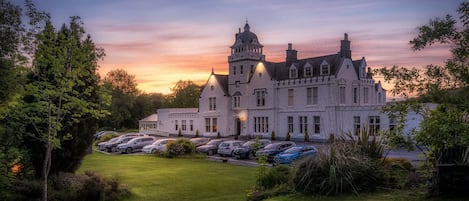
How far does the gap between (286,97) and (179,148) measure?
21309 millimetres

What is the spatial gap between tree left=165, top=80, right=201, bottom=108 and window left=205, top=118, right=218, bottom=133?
4185cm

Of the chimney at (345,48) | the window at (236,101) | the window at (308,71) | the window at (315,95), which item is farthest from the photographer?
the window at (236,101)

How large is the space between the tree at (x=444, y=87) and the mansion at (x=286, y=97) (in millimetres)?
31270

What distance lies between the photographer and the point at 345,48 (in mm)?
50906

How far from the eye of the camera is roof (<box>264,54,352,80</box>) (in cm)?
4988

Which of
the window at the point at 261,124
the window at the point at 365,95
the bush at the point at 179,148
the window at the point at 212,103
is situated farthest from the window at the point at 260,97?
the bush at the point at 179,148

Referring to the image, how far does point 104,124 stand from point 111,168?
70670 mm

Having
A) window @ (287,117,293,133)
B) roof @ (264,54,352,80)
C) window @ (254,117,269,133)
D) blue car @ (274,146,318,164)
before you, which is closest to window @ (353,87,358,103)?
roof @ (264,54,352,80)

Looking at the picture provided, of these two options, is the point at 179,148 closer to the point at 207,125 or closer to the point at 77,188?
the point at 77,188

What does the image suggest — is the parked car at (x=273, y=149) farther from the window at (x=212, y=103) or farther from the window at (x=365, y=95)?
the window at (x=212, y=103)

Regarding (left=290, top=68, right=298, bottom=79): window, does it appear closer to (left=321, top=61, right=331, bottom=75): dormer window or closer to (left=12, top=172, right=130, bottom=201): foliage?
(left=321, top=61, right=331, bottom=75): dormer window

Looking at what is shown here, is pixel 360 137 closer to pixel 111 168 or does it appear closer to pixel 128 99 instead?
pixel 111 168

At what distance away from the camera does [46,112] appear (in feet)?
50.2

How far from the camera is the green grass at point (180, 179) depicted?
62.3ft
